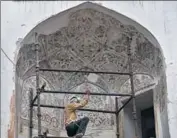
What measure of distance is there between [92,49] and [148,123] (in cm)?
109

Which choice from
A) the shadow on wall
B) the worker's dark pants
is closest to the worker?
the worker's dark pants

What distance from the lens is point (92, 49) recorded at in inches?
267

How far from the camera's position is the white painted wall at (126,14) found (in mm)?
6086

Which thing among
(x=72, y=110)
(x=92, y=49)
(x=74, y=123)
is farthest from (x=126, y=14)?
(x=74, y=123)

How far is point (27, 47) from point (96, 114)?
3.79ft

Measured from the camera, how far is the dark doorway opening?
6812mm

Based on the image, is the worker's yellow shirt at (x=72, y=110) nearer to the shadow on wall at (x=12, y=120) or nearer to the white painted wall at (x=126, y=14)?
the shadow on wall at (x=12, y=120)

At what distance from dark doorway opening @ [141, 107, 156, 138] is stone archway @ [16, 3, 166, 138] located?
0.40 metres

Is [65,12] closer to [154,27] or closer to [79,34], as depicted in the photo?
[79,34]

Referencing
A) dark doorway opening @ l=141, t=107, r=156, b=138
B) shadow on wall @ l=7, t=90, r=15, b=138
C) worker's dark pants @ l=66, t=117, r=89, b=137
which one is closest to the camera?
worker's dark pants @ l=66, t=117, r=89, b=137

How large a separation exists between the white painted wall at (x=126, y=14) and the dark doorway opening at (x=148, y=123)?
2.69ft

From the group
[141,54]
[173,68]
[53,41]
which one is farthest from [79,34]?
[173,68]

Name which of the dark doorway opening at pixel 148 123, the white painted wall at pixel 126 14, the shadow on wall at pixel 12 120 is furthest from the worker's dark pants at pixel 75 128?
the dark doorway opening at pixel 148 123

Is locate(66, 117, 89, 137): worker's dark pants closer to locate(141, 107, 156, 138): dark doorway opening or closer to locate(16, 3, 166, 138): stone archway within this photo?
locate(16, 3, 166, 138): stone archway
